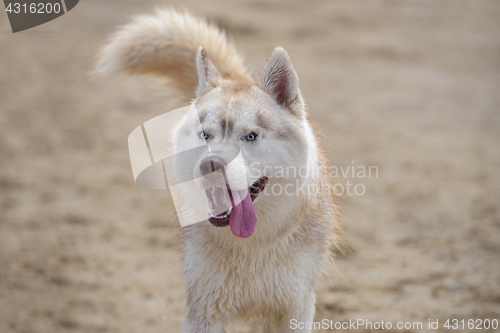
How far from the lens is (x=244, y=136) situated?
255cm

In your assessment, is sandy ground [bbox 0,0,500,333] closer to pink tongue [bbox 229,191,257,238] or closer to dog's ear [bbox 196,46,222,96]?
pink tongue [bbox 229,191,257,238]

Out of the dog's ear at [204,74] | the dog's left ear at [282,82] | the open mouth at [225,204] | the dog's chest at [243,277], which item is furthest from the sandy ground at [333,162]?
the dog's left ear at [282,82]

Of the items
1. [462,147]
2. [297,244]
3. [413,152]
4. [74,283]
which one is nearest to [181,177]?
[297,244]

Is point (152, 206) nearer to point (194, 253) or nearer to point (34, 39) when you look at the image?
point (194, 253)

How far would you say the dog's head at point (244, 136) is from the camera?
243cm

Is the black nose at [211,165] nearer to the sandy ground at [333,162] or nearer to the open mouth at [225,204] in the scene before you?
the open mouth at [225,204]

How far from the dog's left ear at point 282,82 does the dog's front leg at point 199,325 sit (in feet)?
4.30

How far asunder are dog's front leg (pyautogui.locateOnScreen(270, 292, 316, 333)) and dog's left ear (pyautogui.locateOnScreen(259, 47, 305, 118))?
114 centimetres

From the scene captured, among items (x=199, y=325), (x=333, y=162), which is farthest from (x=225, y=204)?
(x=333, y=162)

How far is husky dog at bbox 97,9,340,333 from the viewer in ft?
8.40

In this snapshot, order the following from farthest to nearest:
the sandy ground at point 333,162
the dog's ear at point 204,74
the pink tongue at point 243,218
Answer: the sandy ground at point 333,162 → the dog's ear at point 204,74 → the pink tongue at point 243,218

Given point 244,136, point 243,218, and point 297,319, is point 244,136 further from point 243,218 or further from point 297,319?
point 297,319

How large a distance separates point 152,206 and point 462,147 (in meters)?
4.29

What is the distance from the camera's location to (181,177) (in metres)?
2.74
